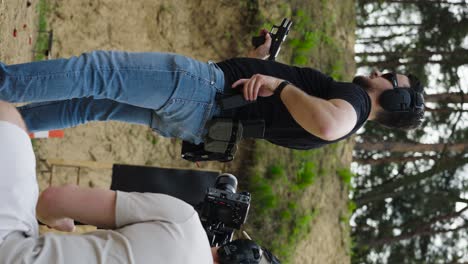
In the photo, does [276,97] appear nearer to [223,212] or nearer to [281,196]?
[223,212]

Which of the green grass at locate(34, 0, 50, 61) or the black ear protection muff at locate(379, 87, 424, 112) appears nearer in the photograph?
the black ear protection muff at locate(379, 87, 424, 112)

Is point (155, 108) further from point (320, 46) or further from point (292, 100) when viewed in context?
point (320, 46)

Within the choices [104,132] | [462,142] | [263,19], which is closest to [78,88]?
[104,132]

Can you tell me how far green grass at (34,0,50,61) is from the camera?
217 inches

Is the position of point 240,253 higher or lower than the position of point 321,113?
lower

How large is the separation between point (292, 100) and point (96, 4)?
4.30 meters

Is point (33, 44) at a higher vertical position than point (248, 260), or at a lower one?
higher

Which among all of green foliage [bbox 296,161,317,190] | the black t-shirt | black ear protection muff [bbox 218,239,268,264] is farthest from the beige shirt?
green foliage [bbox 296,161,317,190]

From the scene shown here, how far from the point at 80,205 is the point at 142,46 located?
4959 millimetres

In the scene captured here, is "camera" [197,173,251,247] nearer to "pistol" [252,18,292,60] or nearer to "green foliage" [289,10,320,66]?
"pistol" [252,18,292,60]

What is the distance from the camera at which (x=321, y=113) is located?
2240mm

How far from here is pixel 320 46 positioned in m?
7.18

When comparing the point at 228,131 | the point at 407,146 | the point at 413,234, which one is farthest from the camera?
the point at 413,234

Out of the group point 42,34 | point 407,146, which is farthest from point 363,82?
point 407,146
